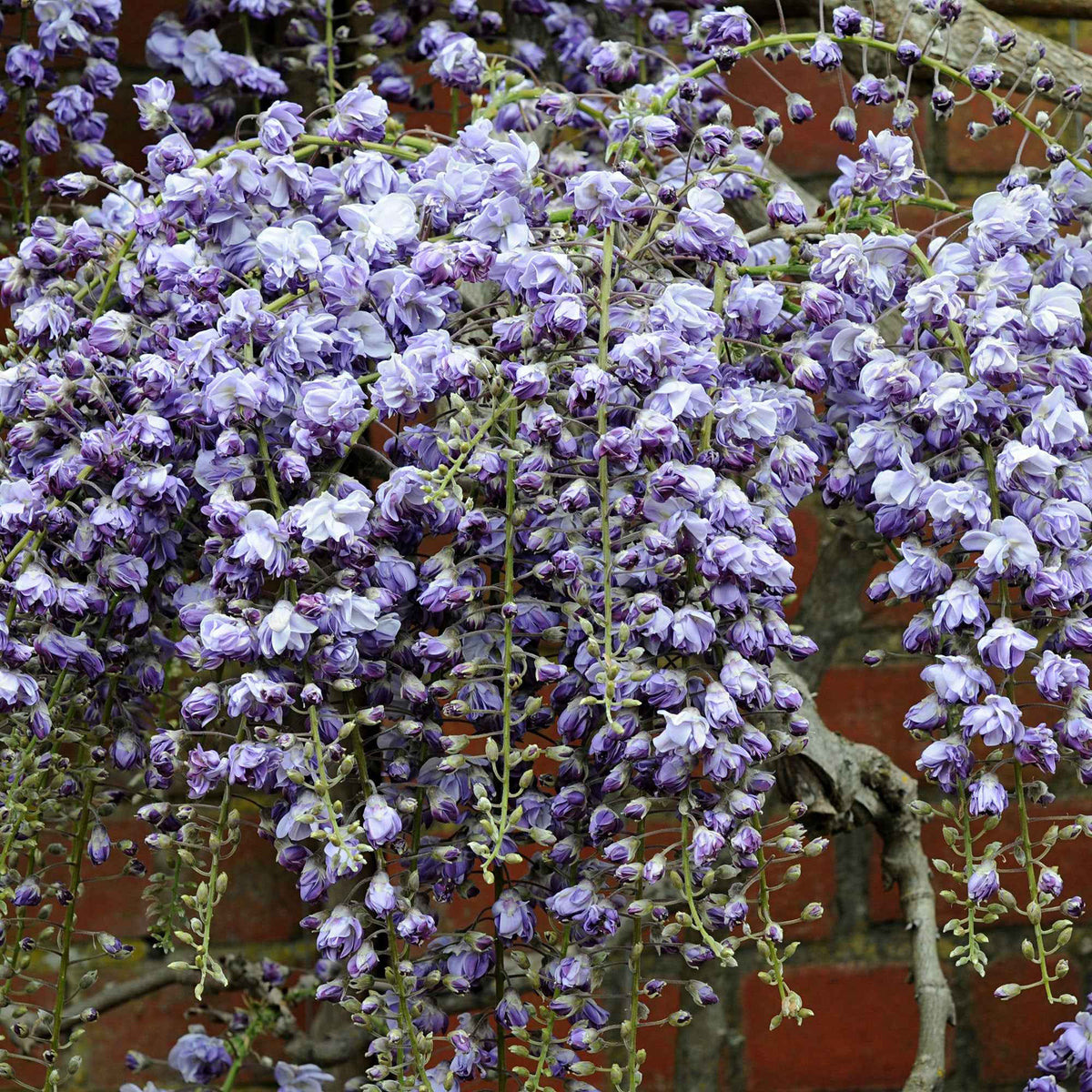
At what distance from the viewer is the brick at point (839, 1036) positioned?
1.17 m

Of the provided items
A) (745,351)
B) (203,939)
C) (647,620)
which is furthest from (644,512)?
(203,939)

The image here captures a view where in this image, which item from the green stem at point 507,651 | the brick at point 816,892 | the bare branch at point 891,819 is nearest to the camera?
the green stem at point 507,651

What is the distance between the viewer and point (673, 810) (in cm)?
58

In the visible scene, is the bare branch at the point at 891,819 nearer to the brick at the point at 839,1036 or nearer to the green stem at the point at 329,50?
the brick at the point at 839,1036

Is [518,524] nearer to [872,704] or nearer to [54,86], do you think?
[54,86]

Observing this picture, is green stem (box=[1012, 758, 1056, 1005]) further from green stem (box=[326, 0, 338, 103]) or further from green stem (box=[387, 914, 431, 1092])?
green stem (box=[326, 0, 338, 103])

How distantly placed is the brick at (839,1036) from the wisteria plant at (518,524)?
569 millimetres

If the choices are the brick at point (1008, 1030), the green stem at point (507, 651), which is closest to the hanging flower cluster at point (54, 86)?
the green stem at point (507, 651)

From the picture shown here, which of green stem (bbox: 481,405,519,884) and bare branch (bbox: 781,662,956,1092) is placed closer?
green stem (bbox: 481,405,519,884)

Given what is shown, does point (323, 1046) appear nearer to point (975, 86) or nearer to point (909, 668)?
point (909, 668)

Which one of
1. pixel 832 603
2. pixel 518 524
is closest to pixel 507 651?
pixel 518 524

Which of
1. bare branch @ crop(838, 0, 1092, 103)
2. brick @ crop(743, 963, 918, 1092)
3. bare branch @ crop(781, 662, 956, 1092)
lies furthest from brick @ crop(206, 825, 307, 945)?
bare branch @ crop(838, 0, 1092, 103)

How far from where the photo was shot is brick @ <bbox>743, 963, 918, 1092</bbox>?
1167 mm

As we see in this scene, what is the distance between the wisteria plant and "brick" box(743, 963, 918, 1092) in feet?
1.87
